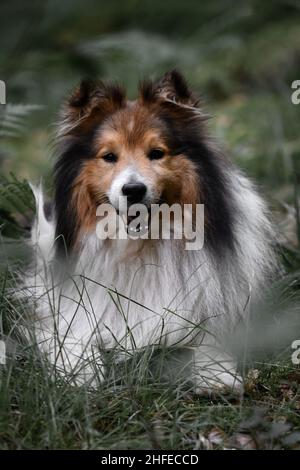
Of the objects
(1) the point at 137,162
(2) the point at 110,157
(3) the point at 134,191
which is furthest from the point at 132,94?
(3) the point at 134,191

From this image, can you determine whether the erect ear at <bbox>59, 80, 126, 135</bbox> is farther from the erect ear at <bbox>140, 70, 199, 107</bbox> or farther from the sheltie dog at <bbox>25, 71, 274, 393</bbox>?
the erect ear at <bbox>140, 70, 199, 107</bbox>

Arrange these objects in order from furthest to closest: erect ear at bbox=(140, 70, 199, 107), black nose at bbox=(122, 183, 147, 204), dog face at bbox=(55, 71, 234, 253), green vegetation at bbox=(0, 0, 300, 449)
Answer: erect ear at bbox=(140, 70, 199, 107), dog face at bbox=(55, 71, 234, 253), black nose at bbox=(122, 183, 147, 204), green vegetation at bbox=(0, 0, 300, 449)

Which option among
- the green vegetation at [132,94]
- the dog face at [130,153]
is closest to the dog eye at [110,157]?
the dog face at [130,153]

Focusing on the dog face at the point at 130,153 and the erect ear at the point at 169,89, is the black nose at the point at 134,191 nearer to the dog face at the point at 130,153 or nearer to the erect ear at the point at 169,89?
the dog face at the point at 130,153

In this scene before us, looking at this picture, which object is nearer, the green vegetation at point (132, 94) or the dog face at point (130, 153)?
the green vegetation at point (132, 94)

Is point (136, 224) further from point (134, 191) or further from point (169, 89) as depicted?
point (169, 89)

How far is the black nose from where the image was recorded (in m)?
3.75

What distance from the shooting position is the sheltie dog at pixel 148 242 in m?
3.91

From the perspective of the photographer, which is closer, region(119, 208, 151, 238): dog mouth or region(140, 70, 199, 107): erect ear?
region(119, 208, 151, 238): dog mouth

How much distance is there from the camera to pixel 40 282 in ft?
14.1

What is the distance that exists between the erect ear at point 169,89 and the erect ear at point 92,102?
0.14m

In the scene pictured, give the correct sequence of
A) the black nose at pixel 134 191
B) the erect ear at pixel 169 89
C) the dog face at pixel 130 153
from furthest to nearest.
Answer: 1. the erect ear at pixel 169 89
2. the dog face at pixel 130 153
3. the black nose at pixel 134 191

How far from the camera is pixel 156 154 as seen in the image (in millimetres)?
3951

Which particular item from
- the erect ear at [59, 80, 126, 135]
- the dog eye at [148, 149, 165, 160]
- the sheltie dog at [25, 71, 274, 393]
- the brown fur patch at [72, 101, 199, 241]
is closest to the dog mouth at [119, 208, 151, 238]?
the sheltie dog at [25, 71, 274, 393]
